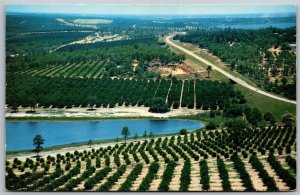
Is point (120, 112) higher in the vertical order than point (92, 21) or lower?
lower

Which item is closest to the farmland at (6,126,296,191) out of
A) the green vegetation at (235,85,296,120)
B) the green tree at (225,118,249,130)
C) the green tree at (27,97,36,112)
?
the green tree at (225,118,249,130)

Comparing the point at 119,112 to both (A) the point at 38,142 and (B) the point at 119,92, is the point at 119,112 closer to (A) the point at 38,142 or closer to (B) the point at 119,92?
(B) the point at 119,92

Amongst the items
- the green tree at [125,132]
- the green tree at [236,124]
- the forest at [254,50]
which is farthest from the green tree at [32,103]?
the green tree at [236,124]

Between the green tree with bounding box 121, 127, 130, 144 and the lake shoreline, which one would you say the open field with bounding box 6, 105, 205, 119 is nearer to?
the green tree with bounding box 121, 127, 130, 144

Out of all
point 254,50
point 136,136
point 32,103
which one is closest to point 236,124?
point 254,50

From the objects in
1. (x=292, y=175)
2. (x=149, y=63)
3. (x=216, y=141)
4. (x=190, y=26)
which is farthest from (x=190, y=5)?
(x=292, y=175)
